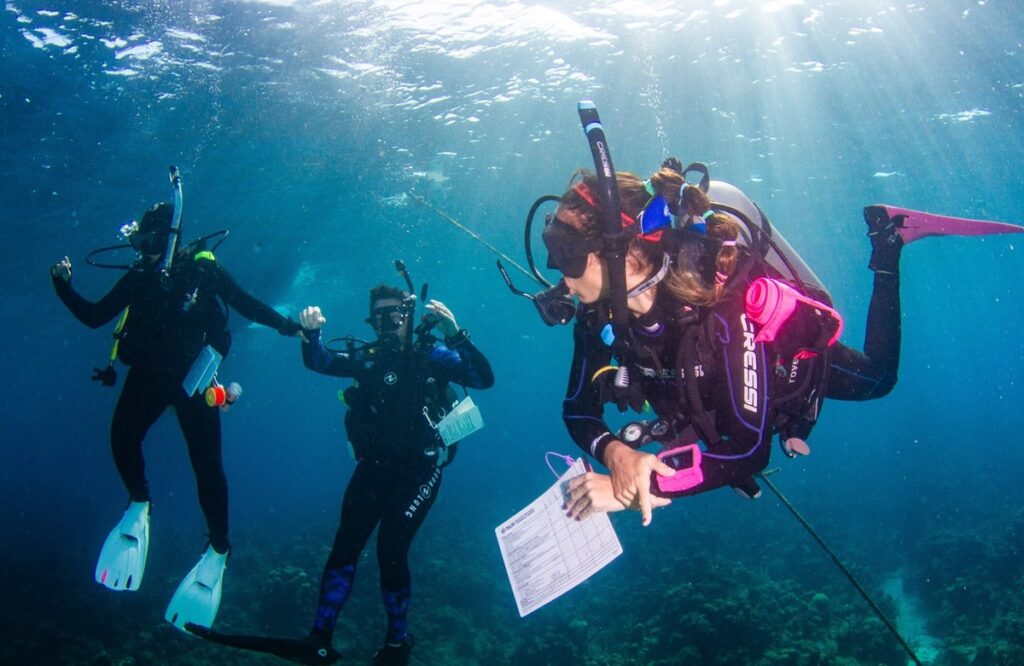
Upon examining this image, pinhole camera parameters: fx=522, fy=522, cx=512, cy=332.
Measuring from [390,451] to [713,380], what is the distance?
3695 millimetres

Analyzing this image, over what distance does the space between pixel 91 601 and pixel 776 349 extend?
16627 mm

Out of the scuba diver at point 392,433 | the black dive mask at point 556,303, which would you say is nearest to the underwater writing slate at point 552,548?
the black dive mask at point 556,303

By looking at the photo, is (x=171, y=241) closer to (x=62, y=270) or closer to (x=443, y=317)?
(x=62, y=270)

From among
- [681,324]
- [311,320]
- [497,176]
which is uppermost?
[681,324]

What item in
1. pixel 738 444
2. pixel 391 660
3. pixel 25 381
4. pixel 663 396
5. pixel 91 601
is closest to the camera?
pixel 738 444

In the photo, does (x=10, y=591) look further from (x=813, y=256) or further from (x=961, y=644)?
(x=813, y=256)

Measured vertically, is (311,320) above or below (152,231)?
below

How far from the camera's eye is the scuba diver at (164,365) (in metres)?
4.98

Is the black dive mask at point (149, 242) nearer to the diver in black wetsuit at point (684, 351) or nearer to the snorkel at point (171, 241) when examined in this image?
the snorkel at point (171, 241)

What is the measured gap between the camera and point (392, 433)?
5.59 m

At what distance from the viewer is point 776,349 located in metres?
2.98

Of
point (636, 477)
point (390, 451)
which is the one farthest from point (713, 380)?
point (390, 451)

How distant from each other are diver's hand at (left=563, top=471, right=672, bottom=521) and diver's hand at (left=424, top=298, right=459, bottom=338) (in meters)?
3.28

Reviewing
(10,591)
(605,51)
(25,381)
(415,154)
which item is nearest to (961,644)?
(605,51)
